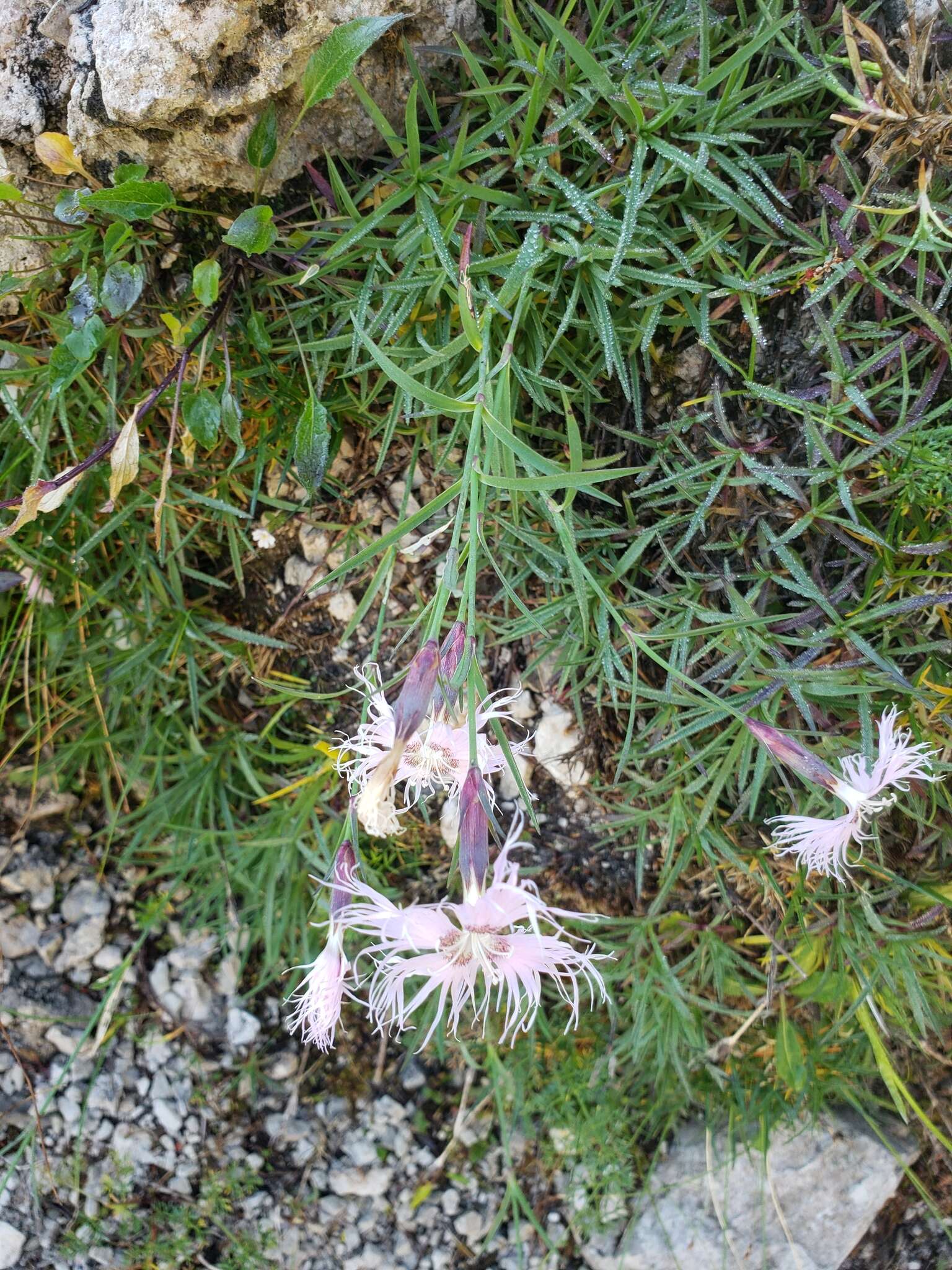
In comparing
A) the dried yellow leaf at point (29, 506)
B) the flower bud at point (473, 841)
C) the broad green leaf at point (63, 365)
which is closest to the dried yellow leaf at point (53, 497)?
the dried yellow leaf at point (29, 506)

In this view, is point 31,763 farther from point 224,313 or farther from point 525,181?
point 525,181

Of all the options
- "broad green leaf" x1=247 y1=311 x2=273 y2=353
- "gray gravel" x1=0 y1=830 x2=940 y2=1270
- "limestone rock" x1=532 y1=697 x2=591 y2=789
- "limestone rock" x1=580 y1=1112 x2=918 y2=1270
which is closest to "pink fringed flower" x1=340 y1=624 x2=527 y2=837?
"limestone rock" x1=532 y1=697 x2=591 y2=789

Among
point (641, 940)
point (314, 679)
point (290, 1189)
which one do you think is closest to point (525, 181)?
point (314, 679)

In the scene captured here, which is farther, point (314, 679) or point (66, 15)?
point (314, 679)

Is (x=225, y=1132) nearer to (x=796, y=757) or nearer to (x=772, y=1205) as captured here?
(x=772, y=1205)

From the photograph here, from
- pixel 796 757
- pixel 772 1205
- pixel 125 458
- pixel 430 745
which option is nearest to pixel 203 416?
pixel 125 458

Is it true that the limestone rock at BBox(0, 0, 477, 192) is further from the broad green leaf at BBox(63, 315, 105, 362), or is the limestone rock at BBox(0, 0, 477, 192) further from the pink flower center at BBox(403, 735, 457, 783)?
the pink flower center at BBox(403, 735, 457, 783)
